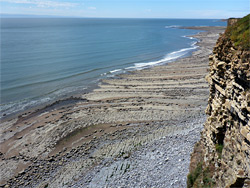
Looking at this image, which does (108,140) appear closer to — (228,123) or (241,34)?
(228,123)

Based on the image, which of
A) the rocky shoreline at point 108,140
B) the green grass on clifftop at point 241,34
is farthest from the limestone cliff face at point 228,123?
the rocky shoreline at point 108,140

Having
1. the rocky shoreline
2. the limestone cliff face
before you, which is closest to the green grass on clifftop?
the limestone cliff face

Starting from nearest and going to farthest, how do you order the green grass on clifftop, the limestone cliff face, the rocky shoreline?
the limestone cliff face → the green grass on clifftop → the rocky shoreline

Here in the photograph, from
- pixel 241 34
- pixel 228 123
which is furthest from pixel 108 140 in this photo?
pixel 241 34

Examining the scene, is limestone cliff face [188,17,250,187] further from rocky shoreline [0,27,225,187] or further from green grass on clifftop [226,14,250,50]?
rocky shoreline [0,27,225,187]

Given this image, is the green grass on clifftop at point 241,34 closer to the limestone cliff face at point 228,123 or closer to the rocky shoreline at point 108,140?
the limestone cliff face at point 228,123

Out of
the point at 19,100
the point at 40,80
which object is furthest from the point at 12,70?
the point at 19,100
